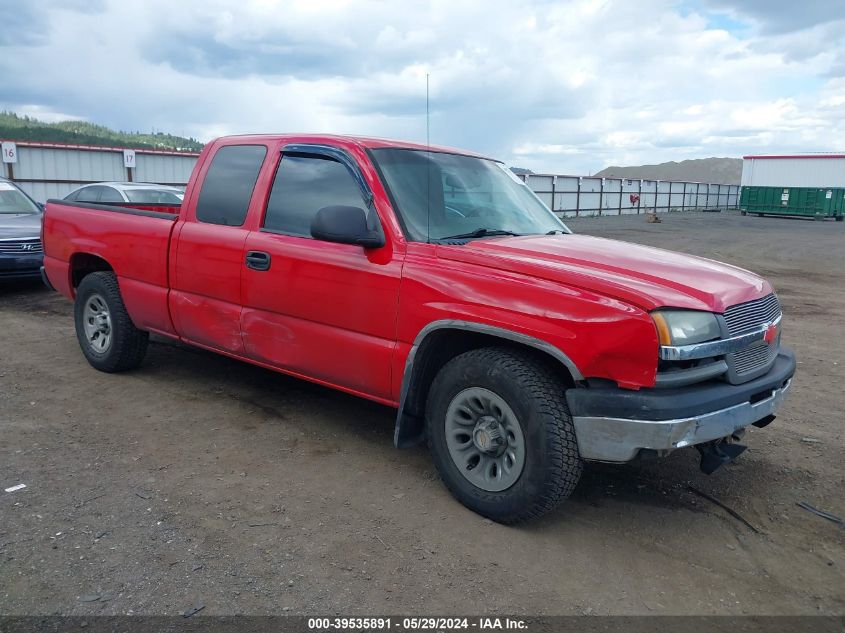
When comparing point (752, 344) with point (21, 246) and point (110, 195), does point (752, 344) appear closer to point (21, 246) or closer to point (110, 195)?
point (21, 246)

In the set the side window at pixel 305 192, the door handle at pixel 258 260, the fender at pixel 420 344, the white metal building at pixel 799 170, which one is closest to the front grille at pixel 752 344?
the fender at pixel 420 344

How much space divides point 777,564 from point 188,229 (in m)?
4.10

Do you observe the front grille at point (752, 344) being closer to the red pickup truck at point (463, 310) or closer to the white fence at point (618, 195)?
the red pickup truck at point (463, 310)

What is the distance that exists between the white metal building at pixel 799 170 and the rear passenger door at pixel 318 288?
48.2m

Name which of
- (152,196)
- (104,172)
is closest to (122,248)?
(152,196)

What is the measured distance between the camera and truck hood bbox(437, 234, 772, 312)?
3.23 meters

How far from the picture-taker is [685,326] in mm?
3172

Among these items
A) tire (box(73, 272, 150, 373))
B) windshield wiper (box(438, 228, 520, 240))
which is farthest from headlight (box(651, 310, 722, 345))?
tire (box(73, 272, 150, 373))

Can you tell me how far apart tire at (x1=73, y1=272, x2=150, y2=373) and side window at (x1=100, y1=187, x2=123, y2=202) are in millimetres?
7512

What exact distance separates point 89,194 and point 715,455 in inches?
530

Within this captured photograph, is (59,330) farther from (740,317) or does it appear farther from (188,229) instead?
(740,317)

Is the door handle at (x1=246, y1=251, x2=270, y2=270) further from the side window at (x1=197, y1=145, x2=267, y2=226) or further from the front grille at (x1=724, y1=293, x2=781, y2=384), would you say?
the front grille at (x1=724, y1=293, x2=781, y2=384)

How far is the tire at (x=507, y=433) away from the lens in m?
3.29

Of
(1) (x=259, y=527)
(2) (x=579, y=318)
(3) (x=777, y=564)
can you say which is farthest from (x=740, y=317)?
(1) (x=259, y=527)
